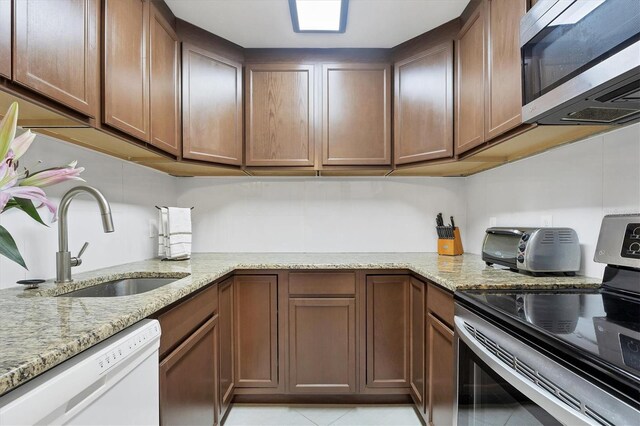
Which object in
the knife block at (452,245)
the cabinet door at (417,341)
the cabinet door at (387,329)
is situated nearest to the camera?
the cabinet door at (417,341)

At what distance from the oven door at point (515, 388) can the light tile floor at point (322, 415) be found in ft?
2.43

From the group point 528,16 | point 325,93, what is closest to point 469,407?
point 528,16

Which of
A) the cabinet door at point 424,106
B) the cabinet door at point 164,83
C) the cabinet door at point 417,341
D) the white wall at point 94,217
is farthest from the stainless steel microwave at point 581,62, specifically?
the white wall at point 94,217

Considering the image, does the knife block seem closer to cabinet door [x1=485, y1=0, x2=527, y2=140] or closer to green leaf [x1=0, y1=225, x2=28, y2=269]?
cabinet door [x1=485, y1=0, x2=527, y2=140]

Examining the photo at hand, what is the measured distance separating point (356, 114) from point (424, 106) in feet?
1.44

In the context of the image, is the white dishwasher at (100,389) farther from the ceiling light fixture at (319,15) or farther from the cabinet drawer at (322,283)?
the ceiling light fixture at (319,15)

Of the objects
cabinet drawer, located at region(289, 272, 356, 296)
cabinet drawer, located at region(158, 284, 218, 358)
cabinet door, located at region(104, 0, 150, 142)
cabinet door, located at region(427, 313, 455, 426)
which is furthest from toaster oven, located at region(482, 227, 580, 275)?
cabinet door, located at region(104, 0, 150, 142)

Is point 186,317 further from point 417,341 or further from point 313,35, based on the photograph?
point 313,35

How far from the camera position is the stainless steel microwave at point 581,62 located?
2.52ft

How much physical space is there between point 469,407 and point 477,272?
62 centimetres

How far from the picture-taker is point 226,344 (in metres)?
1.77

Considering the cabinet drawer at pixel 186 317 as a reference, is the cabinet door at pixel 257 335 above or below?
below

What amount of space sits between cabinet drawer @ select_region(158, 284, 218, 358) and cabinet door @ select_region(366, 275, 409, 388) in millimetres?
909

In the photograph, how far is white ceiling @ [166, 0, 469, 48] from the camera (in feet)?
5.60
